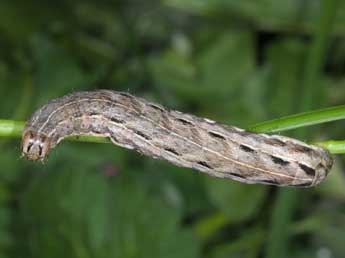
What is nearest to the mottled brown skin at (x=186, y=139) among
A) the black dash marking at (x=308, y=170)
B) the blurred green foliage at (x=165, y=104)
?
the black dash marking at (x=308, y=170)

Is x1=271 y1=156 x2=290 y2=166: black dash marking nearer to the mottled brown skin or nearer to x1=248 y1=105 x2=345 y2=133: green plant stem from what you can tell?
the mottled brown skin

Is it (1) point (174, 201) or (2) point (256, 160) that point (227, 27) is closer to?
(1) point (174, 201)

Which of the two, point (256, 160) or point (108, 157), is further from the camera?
point (108, 157)

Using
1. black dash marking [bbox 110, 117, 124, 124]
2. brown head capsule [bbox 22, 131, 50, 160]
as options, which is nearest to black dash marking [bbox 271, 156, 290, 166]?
black dash marking [bbox 110, 117, 124, 124]

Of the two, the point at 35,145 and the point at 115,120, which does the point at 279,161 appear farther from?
the point at 35,145

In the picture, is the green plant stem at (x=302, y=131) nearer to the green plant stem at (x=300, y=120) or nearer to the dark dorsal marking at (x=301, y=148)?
the dark dorsal marking at (x=301, y=148)

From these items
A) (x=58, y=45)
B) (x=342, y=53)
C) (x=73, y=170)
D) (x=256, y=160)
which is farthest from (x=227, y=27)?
(x=256, y=160)
